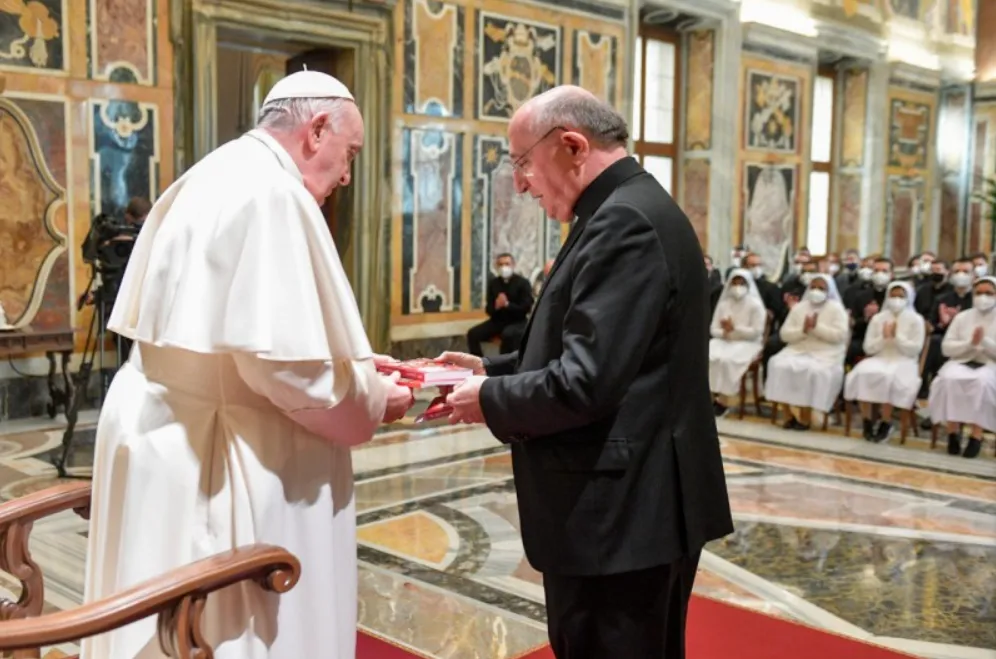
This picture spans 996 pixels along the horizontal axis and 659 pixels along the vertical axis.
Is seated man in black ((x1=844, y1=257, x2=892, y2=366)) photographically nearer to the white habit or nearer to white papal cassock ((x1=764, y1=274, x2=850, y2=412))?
white papal cassock ((x1=764, y1=274, x2=850, y2=412))

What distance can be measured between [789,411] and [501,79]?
479 cm

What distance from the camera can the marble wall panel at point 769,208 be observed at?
15188 millimetres

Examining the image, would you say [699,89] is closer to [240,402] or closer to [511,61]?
[511,61]

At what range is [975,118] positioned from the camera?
65.4 feet

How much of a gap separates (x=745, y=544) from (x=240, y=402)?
3736 millimetres

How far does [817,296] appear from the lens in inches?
348

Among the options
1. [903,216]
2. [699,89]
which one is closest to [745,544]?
[699,89]

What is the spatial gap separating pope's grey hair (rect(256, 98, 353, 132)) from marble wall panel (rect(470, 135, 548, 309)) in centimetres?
888

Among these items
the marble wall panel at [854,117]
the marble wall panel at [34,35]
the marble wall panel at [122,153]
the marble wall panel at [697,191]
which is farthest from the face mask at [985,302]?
the marble wall panel at [854,117]

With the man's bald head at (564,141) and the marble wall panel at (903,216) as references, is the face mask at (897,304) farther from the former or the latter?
the marble wall panel at (903,216)

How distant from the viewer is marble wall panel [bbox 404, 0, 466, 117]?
10312mm

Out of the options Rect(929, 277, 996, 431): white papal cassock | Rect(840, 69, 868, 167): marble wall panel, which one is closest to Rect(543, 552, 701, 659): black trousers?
Rect(929, 277, 996, 431): white papal cassock

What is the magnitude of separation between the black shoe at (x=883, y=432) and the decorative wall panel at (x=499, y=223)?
447 cm

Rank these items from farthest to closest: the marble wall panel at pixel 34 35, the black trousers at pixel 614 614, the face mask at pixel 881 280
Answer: the face mask at pixel 881 280 → the marble wall panel at pixel 34 35 → the black trousers at pixel 614 614
